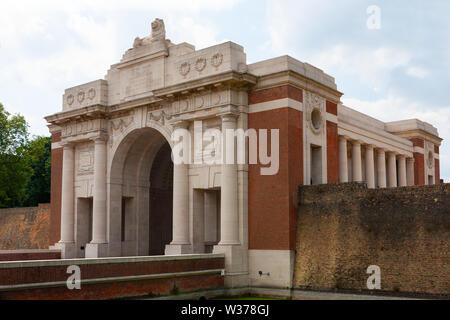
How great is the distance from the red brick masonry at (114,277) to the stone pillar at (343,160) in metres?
10.2

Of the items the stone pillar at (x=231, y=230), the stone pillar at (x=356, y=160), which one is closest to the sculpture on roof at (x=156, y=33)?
the stone pillar at (x=231, y=230)

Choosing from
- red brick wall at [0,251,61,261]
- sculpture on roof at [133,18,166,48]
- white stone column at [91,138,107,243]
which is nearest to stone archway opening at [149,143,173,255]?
white stone column at [91,138,107,243]

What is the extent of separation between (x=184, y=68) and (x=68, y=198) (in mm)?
10697

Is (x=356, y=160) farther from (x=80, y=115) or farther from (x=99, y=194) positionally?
(x=80, y=115)

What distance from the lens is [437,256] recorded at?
734 inches

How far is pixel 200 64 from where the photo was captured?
84.3 feet

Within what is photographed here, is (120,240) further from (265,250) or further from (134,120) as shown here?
(265,250)

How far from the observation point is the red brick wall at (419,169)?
39.3 metres

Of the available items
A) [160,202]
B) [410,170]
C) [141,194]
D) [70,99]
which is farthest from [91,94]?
[410,170]

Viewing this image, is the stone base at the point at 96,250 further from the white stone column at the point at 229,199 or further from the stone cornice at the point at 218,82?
the stone cornice at the point at 218,82

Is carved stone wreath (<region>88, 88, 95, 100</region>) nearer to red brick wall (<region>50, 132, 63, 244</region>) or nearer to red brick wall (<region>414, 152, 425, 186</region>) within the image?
red brick wall (<region>50, 132, 63, 244</region>)

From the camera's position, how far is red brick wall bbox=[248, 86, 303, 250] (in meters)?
22.9
